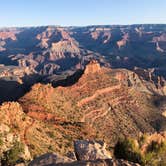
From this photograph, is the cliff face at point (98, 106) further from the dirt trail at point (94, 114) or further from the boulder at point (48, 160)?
the boulder at point (48, 160)

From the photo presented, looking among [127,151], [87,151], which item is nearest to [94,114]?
[127,151]

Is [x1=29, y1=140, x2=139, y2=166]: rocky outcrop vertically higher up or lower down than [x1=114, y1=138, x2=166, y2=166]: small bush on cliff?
higher up

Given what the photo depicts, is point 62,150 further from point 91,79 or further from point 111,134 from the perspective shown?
point 91,79

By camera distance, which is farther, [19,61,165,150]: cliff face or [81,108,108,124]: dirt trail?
[81,108,108,124]: dirt trail

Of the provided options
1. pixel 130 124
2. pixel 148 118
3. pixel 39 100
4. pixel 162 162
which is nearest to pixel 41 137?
pixel 162 162

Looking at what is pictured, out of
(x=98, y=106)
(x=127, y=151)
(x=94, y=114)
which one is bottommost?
(x=94, y=114)

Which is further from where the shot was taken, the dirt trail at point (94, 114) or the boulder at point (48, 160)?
the dirt trail at point (94, 114)

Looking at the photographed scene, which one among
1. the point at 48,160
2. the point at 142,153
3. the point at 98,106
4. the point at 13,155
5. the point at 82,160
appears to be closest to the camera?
the point at 82,160

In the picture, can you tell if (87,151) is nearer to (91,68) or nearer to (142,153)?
(142,153)

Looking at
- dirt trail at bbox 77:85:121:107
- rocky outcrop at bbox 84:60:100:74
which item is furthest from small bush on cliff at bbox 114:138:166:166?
rocky outcrop at bbox 84:60:100:74

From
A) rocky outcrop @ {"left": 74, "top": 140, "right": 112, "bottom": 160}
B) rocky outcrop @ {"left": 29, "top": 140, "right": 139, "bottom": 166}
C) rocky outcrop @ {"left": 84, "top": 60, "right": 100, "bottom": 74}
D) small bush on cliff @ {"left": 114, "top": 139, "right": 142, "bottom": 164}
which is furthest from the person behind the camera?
rocky outcrop @ {"left": 84, "top": 60, "right": 100, "bottom": 74}

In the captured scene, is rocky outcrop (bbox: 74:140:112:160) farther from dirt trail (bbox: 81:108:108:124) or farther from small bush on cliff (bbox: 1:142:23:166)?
dirt trail (bbox: 81:108:108:124)

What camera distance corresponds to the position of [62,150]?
68562 millimetres

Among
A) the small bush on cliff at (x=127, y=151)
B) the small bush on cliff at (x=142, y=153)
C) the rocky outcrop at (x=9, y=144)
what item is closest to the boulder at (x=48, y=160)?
the rocky outcrop at (x=9, y=144)
